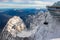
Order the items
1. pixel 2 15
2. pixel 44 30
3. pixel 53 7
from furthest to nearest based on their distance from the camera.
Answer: pixel 2 15
pixel 44 30
pixel 53 7

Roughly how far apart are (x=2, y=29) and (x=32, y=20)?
1.59ft

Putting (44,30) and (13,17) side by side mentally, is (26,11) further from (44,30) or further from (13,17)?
(44,30)

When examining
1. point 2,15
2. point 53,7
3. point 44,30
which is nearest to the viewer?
point 53,7

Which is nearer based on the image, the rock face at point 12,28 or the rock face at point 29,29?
the rock face at point 29,29

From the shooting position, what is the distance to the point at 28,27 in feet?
6.24

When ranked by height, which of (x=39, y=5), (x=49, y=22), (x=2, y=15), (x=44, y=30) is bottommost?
(x=44, y=30)

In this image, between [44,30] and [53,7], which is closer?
[53,7]

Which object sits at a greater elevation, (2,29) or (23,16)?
(23,16)

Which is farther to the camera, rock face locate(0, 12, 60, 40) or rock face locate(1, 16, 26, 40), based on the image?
rock face locate(1, 16, 26, 40)

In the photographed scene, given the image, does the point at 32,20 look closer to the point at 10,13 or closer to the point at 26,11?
the point at 26,11

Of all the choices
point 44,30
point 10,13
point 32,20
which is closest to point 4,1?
point 10,13

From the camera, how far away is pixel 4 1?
1828 millimetres

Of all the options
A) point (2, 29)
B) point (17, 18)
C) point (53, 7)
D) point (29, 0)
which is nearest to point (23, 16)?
point (17, 18)

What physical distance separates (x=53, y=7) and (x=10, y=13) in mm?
665
